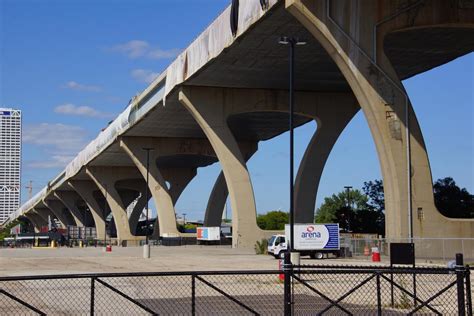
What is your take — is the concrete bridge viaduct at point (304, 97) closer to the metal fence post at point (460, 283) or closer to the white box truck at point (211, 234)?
the white box truck at point (211, 234)

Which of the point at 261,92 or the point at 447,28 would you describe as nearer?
the point at 447,28

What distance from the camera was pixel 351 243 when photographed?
160 feet

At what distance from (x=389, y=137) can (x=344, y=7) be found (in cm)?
687

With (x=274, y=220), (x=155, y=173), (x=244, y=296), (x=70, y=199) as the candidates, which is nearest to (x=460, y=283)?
(x=244, y=296)

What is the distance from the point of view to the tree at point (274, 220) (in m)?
185

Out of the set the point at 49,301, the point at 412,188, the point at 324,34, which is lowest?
the point at 49,301

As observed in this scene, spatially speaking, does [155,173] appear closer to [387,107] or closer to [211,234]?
[211,234]

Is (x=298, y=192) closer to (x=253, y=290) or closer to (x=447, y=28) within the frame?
(x=447, y=28)

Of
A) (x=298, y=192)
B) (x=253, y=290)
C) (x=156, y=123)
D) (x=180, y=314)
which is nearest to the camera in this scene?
(x=180, y=314)

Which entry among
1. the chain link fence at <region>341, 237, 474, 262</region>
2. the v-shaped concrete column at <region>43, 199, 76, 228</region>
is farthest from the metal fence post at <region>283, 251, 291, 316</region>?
the v-shaped concrete column at <region>43, 199, 76, 228</region>

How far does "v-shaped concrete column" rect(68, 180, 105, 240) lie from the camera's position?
130 m

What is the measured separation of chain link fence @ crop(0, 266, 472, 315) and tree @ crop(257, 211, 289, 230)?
6267 inches

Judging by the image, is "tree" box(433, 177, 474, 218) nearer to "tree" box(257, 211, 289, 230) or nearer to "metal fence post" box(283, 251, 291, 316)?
"metal fence post" box(283, 251, 291, 316)

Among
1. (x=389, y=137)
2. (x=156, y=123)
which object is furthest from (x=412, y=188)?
(x=156, y=123)
